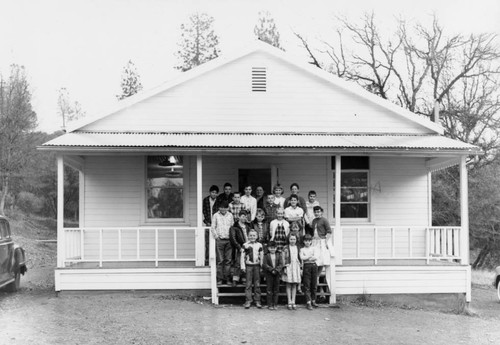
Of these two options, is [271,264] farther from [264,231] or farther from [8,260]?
[8,260]

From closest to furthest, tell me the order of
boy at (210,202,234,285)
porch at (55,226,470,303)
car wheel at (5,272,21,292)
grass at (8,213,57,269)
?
boy at (210,202,234,285) < porch at (55,226,470,303) < car wheel at (5,272,21,292) < grass at (8,213,57,269)

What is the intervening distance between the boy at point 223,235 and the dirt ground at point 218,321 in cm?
76

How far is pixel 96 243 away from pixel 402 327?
7.56 metres

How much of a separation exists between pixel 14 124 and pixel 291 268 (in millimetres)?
25955

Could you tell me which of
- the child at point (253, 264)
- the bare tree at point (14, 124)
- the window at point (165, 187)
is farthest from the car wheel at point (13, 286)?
the bare tree at point (14, 124)

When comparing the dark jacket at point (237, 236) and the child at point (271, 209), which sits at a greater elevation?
the child at point (271, 209)

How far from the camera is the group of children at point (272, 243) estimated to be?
11.1m

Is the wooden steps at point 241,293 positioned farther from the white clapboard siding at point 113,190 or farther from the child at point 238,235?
the white clapboard siding at point 113,190

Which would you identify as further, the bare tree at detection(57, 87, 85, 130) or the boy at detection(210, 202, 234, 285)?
the bare tree at detection(57, 87, 85, 130)

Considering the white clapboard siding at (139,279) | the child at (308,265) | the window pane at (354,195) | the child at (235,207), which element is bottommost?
the white clapboard siding at (139,279)

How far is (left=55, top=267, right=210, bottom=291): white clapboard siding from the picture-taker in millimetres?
12305

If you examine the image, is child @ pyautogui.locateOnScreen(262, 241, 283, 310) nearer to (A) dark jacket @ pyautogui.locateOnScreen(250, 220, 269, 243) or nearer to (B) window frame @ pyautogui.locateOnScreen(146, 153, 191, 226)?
(A) dark jacket @ pyautogui.locateOnScreen(250, 220, 269, 243)

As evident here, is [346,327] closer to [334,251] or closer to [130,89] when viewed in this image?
[334,251]

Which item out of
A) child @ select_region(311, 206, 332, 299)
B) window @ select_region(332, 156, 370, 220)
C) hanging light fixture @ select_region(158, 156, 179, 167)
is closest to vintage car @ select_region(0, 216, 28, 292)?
hanging light fixture @ select_region(158, 156, 179, 167)
